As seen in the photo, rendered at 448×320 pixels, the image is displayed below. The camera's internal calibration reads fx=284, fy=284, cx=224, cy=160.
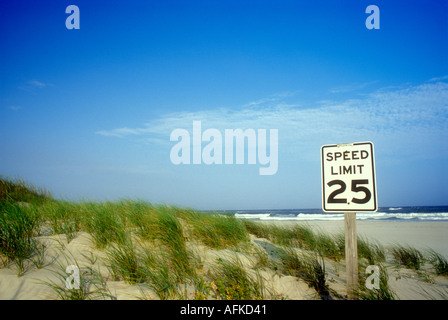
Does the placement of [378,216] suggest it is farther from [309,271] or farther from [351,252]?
[351,252]

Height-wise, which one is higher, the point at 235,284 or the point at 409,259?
the point at 235,284

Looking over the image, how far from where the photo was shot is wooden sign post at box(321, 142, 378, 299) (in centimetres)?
411

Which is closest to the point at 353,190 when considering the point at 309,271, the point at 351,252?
the point at 351,252

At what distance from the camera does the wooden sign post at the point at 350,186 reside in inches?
162

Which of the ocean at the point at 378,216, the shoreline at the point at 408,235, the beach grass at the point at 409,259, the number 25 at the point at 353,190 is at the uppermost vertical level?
the number 25 at the point at 353,190

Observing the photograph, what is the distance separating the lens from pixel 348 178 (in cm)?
427

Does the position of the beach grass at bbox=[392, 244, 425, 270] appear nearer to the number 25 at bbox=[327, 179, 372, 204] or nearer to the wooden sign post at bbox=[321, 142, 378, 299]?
the wooden sign post at bbox=[321, 142, 378, 299]

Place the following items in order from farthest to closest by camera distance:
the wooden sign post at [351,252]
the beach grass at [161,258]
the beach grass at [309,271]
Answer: the beach grass at [309,271]
the wooden sign post at [351,252]
the beach grass at [161,258]

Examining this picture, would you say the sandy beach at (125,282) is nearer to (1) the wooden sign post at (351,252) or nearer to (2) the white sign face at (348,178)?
(1) the wooden sign post at (351,252)

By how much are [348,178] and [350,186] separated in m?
0.12

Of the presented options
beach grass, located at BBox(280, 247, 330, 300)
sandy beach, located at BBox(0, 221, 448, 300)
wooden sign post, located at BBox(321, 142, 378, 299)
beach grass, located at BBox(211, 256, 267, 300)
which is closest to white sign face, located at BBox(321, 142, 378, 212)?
wooden sign post, located at BBox(321, 142, 378, 299)

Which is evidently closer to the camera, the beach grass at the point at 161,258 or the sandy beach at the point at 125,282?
the sandy beach at the point at 125,282

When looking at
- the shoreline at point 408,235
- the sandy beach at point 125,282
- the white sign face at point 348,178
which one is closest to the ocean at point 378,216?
the shoreline at point 408,235
